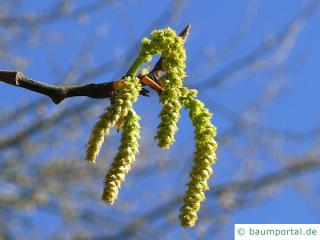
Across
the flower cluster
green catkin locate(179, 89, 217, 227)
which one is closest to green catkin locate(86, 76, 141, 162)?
the flower cluster

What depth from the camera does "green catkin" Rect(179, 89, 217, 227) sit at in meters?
0.95

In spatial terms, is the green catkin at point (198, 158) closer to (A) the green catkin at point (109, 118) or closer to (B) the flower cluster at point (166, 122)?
(B) the flower cluster at point (166, 122)

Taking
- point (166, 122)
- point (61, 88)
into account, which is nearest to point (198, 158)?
point (166, 122)

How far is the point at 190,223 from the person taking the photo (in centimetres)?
94

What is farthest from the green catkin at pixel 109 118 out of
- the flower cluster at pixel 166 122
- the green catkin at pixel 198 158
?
the green catkin at pixel 198 158

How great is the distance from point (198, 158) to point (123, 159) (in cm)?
12

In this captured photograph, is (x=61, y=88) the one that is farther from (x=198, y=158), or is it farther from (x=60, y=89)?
(x=198, y=158)

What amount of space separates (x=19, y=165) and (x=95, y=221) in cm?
66

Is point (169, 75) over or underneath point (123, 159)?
over

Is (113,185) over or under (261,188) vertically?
under

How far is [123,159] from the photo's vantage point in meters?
0.98

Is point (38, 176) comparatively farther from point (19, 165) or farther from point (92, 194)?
point (92, 194)

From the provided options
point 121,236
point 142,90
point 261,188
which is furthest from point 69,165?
point 142,90

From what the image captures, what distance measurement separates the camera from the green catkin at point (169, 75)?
99 cm
